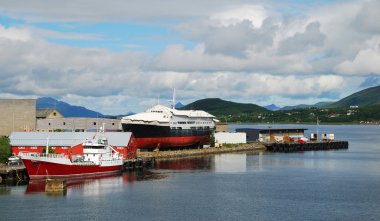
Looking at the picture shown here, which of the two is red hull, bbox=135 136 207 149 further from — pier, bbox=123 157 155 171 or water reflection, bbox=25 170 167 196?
water reflection, bbox=25 170 167 196

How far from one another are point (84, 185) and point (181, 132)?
155 ft

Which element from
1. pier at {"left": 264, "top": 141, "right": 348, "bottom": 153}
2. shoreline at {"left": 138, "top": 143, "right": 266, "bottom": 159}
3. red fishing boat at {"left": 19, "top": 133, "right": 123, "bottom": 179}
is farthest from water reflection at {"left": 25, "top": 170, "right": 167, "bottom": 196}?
pier at {"left": 264, "top": 141, "right": 348, "bottom": 153}

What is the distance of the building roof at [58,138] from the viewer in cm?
8494

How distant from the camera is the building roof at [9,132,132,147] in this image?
84938 mm

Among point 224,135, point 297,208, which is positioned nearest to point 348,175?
point 297,208

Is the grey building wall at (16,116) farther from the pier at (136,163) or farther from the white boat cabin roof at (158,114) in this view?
the pier at (136,163)

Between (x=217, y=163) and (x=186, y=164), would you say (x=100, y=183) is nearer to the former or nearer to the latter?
(x=186, y=164)

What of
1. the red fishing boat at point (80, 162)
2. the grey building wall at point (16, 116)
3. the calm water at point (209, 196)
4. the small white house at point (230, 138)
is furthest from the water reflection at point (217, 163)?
the grey building wall at point (16, 116)

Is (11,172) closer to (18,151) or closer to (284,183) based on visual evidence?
(18,151)

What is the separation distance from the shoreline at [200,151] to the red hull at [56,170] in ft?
66.2

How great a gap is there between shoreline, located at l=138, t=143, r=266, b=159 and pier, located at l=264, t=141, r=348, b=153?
7.57 feet

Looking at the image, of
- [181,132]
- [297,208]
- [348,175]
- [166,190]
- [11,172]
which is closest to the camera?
[297,208]

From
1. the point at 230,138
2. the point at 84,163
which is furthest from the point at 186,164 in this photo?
the point at 230,138

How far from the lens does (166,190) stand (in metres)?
63.4
